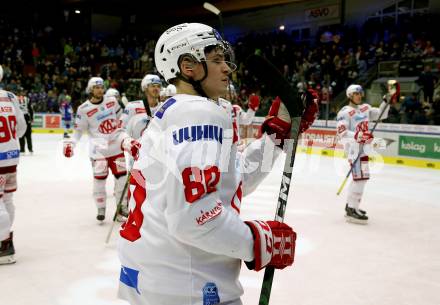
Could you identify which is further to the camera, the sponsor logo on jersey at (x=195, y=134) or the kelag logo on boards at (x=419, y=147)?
the kelag logo on boards at (x=419, y=147)

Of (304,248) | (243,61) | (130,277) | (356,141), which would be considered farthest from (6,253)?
(243,61)

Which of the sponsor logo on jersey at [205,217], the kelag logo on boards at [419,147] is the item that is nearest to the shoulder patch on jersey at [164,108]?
the sponsor logo on jersey at [205,217]

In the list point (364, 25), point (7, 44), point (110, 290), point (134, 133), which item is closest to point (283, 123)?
point (110, 290)

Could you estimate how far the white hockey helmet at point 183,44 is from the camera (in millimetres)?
1482

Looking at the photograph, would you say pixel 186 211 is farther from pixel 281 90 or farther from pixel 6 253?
pixel 6 253

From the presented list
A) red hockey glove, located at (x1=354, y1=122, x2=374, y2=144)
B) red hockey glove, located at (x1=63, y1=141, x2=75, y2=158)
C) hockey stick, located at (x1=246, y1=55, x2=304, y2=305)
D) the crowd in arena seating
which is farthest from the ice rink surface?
the crowd in arena seating

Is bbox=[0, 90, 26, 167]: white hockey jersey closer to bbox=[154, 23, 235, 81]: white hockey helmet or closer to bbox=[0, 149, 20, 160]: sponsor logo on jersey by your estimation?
bbox=[0, 149, 20, 160]: sponsor logo on jersey

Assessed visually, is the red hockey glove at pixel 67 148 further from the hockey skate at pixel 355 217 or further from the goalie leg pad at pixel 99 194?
the hockey skate at pixel 355 217

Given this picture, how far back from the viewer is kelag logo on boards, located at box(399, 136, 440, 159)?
1017 cm

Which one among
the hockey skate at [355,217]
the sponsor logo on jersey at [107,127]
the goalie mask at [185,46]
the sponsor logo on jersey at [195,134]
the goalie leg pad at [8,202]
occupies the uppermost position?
the goalie mask at [185,46]

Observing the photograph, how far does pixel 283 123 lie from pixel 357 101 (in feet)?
15.7

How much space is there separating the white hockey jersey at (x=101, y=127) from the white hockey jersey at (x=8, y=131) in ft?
5.22

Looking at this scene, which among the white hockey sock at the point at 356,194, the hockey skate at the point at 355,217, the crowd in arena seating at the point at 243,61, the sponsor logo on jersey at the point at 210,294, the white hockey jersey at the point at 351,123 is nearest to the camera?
the sponsor logo on jersey at the point at 210,294

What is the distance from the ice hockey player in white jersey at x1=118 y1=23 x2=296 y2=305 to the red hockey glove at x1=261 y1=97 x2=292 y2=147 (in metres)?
0.21
